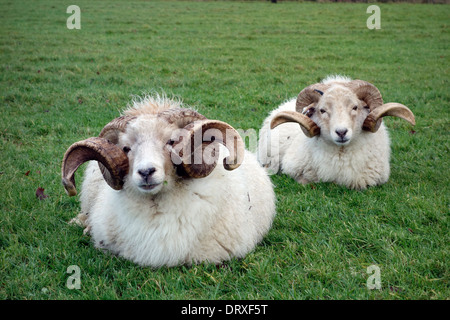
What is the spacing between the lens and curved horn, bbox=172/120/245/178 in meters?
3.17

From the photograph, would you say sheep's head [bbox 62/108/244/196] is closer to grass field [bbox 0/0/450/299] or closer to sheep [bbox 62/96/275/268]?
sheep [bbox 62/96/275/268]

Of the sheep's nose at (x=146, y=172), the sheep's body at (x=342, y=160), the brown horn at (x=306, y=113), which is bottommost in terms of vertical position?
the sheep's body at (x=342, y=160)

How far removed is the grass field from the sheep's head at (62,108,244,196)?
750 mm

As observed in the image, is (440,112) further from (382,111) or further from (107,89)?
(107,89)

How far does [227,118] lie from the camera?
26.1 ft

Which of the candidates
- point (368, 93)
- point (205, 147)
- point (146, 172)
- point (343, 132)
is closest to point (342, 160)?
point (343, 132)

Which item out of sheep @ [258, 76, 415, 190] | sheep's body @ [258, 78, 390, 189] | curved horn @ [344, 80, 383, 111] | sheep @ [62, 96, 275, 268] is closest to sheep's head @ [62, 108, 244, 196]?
sheep @ [62, 96, 275, 268]

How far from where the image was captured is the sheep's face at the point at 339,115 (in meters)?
5.07

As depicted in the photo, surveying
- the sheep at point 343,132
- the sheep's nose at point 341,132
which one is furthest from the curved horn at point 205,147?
the sheep's nose at point 341,132

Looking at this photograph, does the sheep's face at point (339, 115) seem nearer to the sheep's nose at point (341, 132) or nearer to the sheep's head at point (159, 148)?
the sheep's nose at point (341, 132)

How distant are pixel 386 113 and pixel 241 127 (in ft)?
9.30

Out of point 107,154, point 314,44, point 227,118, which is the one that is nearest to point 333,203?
point 107,154

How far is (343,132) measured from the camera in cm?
502

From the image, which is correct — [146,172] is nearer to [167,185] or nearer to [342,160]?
[167,185]
